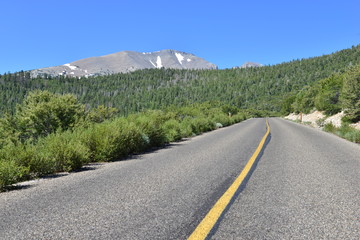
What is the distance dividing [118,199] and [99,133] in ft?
17.2

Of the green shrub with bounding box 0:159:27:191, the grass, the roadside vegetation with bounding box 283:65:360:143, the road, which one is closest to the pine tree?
the roadside vegetation with bounding box 283:65:360:143

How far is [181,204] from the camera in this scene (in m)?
3.96

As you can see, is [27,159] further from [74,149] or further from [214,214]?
[214,214]

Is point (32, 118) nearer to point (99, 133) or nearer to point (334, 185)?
point (99, 133)

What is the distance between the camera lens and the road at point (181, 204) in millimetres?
3076

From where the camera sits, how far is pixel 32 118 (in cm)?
2889

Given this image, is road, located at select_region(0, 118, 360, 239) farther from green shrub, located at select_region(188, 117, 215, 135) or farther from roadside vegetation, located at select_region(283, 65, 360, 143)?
green shrub, located at select_region(188, 117, 215, 135)

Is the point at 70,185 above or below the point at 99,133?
below

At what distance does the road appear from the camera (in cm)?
308

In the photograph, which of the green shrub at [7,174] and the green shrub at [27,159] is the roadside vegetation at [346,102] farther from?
the green shrub at [7,174]

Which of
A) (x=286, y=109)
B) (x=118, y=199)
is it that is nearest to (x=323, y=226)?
(x=118, y=199)

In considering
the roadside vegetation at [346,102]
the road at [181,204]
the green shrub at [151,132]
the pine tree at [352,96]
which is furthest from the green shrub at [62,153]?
the pine tree at [352,96]

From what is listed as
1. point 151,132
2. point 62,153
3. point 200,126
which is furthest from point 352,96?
point 62,153

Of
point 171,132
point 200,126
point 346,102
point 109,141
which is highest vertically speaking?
point 346,102
